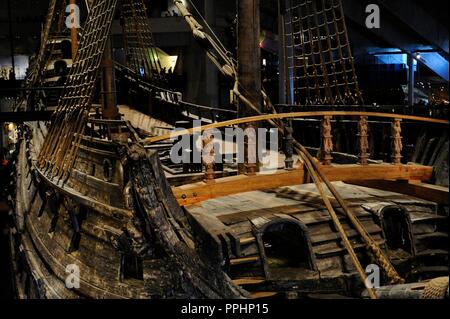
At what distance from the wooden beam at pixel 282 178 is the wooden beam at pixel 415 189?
0.13 metres

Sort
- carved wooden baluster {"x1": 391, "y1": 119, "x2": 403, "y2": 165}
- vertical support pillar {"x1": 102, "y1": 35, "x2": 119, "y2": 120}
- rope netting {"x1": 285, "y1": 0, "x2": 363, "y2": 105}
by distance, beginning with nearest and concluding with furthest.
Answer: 1. carved wooden baluster {"x1": 391, "y1": 119, "x2": 403, "y2": 165}
2. rope netting {"x1": 285, "y1": 0, "x2": 363, "y2": 105}
3. vertical support pillar {"x1": 102, "y1": 35, "x2": 119, "y2": 120}

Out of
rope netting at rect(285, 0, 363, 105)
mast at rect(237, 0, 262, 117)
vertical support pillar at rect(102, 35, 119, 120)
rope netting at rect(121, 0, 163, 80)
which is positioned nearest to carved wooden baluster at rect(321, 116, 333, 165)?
mast at rect(237, 0, 262, 117)

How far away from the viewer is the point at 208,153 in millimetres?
4707

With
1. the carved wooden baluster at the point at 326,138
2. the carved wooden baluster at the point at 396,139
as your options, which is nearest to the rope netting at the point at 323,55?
the carved wooden baluster at the point at 396,139

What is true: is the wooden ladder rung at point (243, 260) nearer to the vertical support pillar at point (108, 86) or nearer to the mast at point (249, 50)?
the mast at point (249, 50)

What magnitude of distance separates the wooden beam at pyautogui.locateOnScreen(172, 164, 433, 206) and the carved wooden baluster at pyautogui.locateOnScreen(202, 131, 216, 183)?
91 millimetres

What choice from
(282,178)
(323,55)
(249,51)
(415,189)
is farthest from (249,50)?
(323,55)

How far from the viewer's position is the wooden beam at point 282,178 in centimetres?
478

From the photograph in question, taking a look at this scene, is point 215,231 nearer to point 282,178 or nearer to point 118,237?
point 118,237

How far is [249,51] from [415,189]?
253 centimetres

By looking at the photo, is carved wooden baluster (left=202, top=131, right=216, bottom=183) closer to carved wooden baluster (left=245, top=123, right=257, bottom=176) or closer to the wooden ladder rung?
carved wooden baluster (left=245, top=123, right=257, bottom=176)

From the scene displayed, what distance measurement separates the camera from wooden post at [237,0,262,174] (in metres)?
5.78
